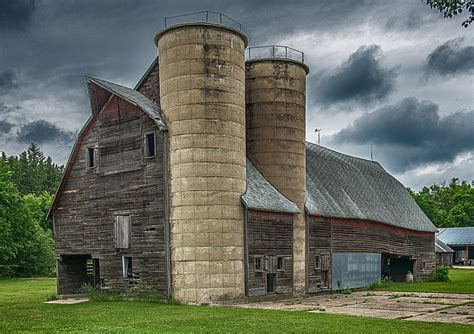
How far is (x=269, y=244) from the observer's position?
111ft

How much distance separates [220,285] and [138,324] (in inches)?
331

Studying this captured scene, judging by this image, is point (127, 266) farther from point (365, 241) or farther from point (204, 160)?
point (365, 241)

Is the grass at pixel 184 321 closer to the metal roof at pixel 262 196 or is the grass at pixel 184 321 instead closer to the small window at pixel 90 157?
the metal roof at pixel 262 196

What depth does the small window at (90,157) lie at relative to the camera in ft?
118

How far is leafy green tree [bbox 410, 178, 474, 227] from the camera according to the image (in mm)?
116769

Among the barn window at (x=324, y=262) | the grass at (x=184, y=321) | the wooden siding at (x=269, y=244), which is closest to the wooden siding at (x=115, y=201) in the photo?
the grass at (x=184, y=321)

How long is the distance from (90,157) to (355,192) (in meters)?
22.3

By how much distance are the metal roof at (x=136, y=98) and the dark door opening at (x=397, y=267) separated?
29258mm

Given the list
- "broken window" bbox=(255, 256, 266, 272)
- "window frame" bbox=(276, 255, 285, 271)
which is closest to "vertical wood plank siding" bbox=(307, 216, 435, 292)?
"window frame" bbox=(276, 255, 285, 271)

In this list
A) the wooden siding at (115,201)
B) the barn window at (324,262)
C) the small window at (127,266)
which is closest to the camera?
the wooden siding at (115,201)

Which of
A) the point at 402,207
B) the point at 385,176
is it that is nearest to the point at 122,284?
the point at 402,207

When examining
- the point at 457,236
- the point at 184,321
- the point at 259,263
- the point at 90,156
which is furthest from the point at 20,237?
the point at 457,236

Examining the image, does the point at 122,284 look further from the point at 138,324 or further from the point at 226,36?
the point at 226,36

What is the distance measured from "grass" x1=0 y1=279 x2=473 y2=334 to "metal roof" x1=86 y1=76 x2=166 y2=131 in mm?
9367
